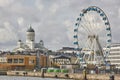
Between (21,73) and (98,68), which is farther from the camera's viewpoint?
(21,73)

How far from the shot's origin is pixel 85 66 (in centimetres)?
16675

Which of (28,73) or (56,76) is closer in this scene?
(56,76)

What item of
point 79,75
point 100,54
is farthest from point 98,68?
point 79,75

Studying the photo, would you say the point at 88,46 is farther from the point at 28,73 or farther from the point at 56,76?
the point at 28,73

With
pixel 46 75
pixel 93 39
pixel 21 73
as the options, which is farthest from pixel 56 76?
pixel 21 73

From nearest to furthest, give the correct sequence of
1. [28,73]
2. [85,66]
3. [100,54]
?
[100,54] → [85,66] → [28,73]

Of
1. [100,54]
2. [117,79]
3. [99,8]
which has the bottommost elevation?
[117,79]

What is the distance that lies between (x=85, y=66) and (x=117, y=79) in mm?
50718

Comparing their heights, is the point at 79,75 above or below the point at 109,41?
below

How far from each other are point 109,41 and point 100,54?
9.30 metres

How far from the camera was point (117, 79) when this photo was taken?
382 ft

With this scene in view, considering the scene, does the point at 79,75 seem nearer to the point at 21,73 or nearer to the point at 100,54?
the point at 100,54

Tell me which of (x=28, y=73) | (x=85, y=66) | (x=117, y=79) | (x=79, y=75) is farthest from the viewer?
(x=28, y=73)

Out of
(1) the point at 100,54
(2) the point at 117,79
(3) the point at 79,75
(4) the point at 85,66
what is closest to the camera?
(2) the point at 117,79
